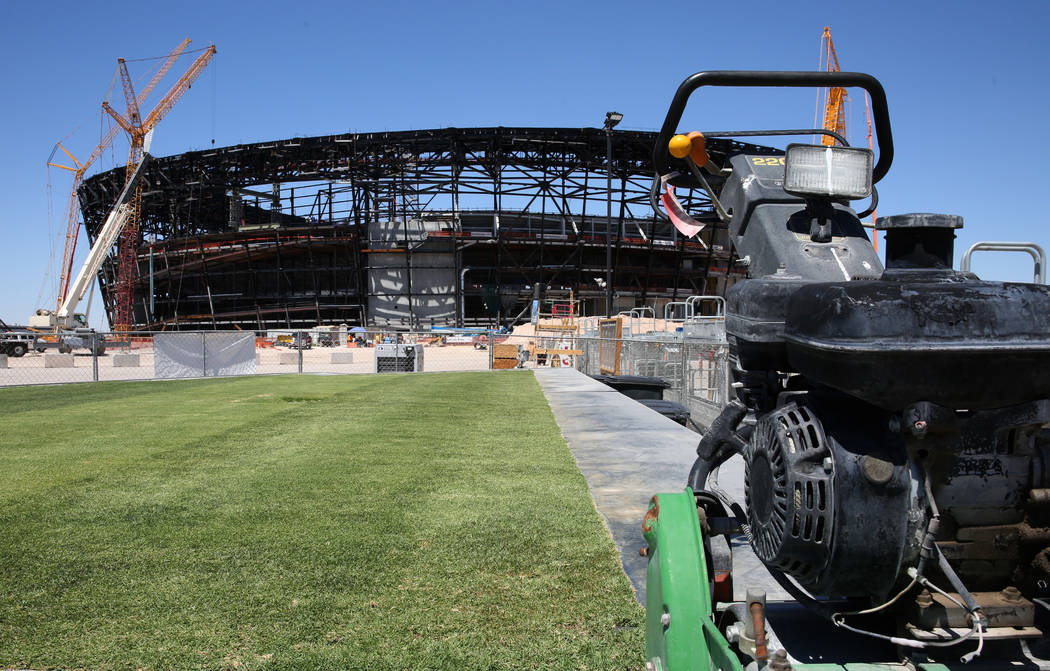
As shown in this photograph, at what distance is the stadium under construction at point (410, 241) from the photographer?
189 feet

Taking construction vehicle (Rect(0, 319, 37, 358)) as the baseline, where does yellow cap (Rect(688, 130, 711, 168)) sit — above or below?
above

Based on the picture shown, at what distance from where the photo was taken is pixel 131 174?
70500 mm

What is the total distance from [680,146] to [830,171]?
Result: 0.49 m

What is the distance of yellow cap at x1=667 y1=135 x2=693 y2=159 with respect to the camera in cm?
240

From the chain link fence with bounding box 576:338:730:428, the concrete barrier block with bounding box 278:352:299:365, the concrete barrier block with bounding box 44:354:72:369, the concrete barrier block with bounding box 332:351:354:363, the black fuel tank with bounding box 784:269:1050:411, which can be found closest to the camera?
the black fuel tank with bounding box 784:269:1050:411

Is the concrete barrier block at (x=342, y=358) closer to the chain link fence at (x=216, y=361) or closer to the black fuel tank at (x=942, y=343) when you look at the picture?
the chain link fence at (x=216, y=361)

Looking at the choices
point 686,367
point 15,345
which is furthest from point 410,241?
point 686,367

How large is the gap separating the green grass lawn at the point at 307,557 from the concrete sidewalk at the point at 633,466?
143 mm

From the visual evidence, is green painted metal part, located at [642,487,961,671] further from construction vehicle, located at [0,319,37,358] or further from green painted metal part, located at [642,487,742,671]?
construction vehicle, located at [0,319,37,358]

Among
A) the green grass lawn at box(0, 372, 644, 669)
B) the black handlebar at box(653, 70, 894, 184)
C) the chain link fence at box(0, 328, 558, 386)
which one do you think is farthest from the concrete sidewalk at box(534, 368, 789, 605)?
the chain link fence at box(0, 328, 558, 386)

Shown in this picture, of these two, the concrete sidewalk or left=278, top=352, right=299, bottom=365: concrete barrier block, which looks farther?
left=278, top=352, right=299, bottom=365: concrete barrier block

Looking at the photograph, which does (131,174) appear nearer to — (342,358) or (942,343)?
(342,358)

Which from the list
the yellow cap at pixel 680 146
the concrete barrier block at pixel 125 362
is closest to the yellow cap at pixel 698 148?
the yellow cap at pixel 680 146

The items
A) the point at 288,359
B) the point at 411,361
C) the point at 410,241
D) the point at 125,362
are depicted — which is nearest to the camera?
the point at 411,361
